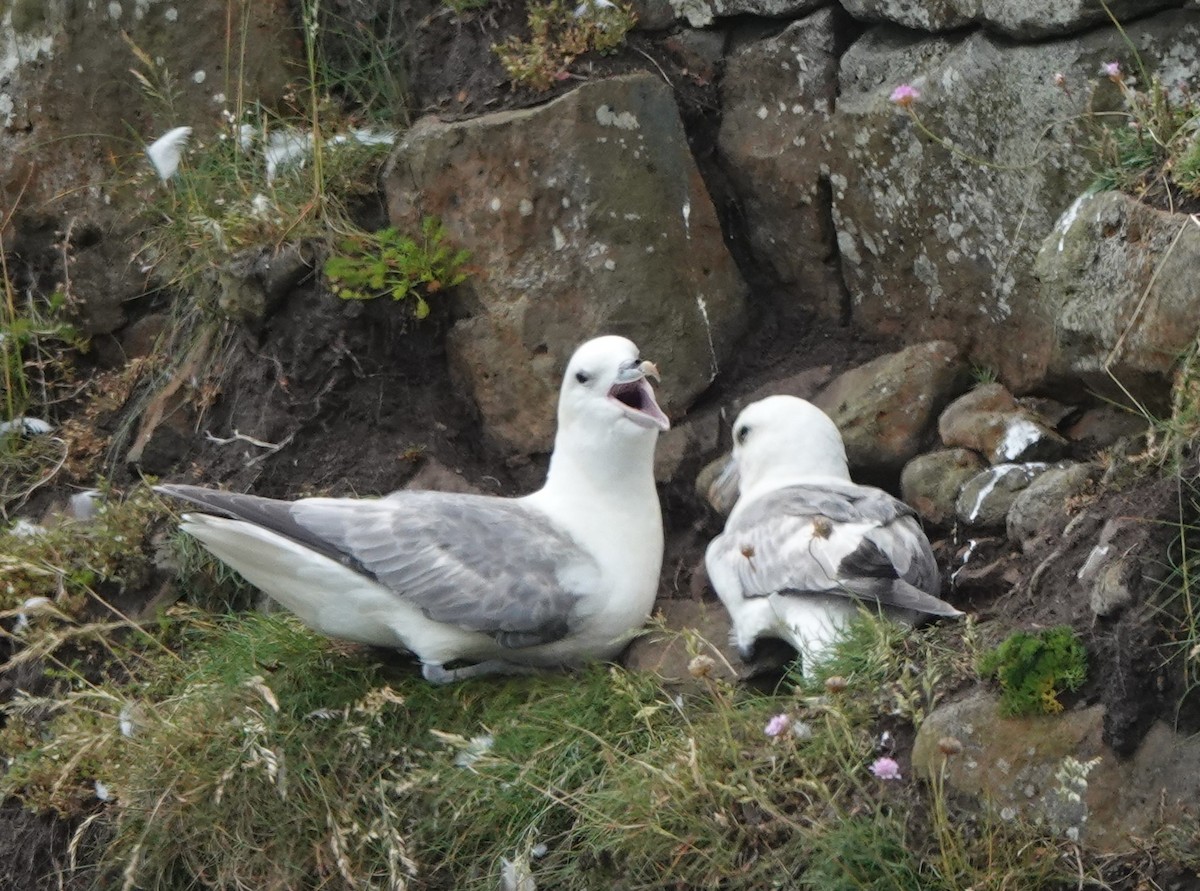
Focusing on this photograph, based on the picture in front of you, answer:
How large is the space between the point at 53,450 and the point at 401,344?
1.35 metres

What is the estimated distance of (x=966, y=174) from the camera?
478cm

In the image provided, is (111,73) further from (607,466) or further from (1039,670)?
(1039,670)

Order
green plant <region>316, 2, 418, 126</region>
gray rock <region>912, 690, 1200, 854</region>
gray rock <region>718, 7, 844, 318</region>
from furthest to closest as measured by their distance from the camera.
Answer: green plant <region>316, 2, 418, 126</region>
gray rock <region>718, 7, 844, 318</region>
gray rock <region>912, 690, 1200, 854</region>

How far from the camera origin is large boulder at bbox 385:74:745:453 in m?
5.27

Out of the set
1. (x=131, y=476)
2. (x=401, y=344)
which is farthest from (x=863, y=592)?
(x=131, y=476)

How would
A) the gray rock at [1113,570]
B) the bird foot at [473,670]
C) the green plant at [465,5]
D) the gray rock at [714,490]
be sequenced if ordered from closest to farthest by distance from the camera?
the gray rock at [1113,570], the bird foot at [473,670], the gray rock at [714,490], the green plant at [465,5]

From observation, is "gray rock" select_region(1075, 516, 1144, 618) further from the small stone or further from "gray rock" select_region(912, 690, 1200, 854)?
the small stone

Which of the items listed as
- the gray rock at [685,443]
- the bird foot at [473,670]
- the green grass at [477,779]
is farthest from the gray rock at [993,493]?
the bird foot at [473,670]

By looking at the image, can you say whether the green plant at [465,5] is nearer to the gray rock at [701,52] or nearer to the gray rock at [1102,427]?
the gray rock at [701,52]

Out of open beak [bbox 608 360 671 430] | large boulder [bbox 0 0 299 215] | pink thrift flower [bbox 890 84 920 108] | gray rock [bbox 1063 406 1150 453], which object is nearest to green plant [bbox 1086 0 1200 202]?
pink thrift flower [bbox 890 84 920 108]

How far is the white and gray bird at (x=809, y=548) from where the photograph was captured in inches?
159

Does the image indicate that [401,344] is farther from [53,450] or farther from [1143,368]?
[1143,368]

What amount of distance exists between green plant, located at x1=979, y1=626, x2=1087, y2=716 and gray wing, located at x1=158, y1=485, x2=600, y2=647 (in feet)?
4.27

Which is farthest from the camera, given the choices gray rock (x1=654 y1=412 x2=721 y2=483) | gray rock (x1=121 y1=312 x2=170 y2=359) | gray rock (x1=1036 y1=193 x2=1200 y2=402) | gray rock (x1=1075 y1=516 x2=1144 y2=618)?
gray rock (x1=121 y1=312 x2=170 y2=359)
